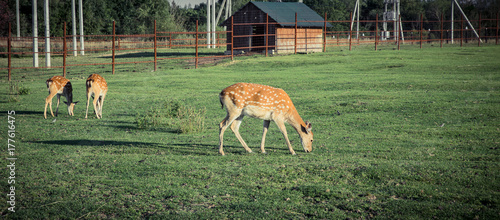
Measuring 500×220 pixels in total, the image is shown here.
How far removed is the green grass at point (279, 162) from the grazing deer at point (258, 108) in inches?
14.4

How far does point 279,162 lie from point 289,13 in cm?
3065

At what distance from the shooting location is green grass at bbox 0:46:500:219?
223 inches

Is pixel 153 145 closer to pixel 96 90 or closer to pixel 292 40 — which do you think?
pixel 96 90

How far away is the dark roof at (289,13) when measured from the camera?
35.0m

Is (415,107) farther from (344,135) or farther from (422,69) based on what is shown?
(422,69)

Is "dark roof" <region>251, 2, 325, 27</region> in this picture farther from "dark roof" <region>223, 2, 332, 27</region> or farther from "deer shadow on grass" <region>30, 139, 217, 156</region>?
"deer shadow on grass" <region>30, 139, 217, 156</region>

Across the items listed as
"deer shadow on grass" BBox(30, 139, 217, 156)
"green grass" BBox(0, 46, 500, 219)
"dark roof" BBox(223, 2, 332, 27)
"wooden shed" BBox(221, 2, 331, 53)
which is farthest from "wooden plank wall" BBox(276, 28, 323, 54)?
"deer shadow on grass" BBox(30, 139, 217, 156)

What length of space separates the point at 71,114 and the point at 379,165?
939 centimetres

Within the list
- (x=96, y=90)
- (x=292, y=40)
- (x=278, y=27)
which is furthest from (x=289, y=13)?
(x=96, y=90)

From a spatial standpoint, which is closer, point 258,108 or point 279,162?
point 279,162

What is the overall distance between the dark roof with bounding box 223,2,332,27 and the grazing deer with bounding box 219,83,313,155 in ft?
82.1

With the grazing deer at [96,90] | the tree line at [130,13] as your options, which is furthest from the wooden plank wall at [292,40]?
the tree line at [130,13]

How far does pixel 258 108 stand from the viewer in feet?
27.5

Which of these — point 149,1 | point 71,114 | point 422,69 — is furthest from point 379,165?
point 149,1
